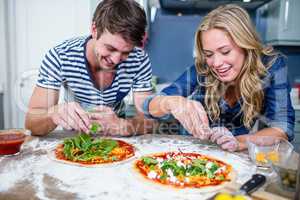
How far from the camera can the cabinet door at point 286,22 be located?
281cm

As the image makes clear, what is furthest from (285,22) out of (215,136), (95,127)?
(95,127)

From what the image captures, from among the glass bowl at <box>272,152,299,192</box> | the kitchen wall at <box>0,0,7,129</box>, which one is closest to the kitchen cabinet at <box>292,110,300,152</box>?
the glass bowl at <box>272,152,299,192</box>

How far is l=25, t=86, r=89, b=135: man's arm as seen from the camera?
1.23 m

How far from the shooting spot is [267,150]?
1119 mm

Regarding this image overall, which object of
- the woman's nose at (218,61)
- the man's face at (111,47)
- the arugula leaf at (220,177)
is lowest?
the arugula leaf at (220,177)

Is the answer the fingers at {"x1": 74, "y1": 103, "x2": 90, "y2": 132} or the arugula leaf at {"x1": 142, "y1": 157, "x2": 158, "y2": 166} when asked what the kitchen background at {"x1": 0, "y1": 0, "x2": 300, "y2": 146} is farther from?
the arugula leaf at {"x1": 142, "y1": 157, "x2": 158, "y2": 166}

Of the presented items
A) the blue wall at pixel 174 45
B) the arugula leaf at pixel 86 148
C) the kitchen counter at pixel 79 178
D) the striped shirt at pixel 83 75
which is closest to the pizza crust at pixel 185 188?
the kitchen counter at pixel 79 178

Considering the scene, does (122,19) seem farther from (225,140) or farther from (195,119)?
(225,140)

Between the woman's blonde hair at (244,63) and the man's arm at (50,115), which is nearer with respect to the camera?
the man's arm at (50,115)

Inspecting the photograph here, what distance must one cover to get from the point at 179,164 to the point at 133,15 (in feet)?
2.18

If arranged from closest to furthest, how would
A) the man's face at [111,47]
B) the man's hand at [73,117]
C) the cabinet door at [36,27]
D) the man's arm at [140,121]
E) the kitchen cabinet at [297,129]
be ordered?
the man's hand at [73,117]
the man's face at [111,47]
the man's arm at [140,121]
the kitchen cabinet at [297,129]
the cabinet door at [36,27]

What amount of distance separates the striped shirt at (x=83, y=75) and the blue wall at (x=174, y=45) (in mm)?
1489

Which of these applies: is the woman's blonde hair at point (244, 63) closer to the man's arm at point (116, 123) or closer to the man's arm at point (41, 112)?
the man's arm at point (116, 123)

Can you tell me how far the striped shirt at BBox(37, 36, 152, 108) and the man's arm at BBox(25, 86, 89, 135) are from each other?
0.05m
